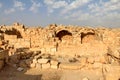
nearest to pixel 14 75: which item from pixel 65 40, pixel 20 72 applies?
pixel 20 72

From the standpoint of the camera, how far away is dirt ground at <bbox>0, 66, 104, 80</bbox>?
10.1 m

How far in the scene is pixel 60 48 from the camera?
1839 centimetres

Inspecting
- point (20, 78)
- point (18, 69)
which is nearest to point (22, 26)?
point (18, 69)

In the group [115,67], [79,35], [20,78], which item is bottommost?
[20,78]

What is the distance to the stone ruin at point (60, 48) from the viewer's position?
11922 millimetres

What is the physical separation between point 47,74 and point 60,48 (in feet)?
25.1

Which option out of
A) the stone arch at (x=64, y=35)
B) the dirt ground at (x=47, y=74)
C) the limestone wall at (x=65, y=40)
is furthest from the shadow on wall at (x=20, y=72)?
the stone arch at (x=64, y=35)

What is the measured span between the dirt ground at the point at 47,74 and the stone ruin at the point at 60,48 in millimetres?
448

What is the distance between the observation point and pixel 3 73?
424 inches

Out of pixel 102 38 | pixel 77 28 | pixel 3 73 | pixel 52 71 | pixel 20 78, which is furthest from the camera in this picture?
pixel 77 28

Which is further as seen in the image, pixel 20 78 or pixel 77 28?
pixel 77 28

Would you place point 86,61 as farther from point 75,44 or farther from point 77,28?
point 77,28

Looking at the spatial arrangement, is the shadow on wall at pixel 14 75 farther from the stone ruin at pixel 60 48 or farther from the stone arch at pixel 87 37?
the stone arch at pixel 87 37

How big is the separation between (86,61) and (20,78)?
4.06 m
